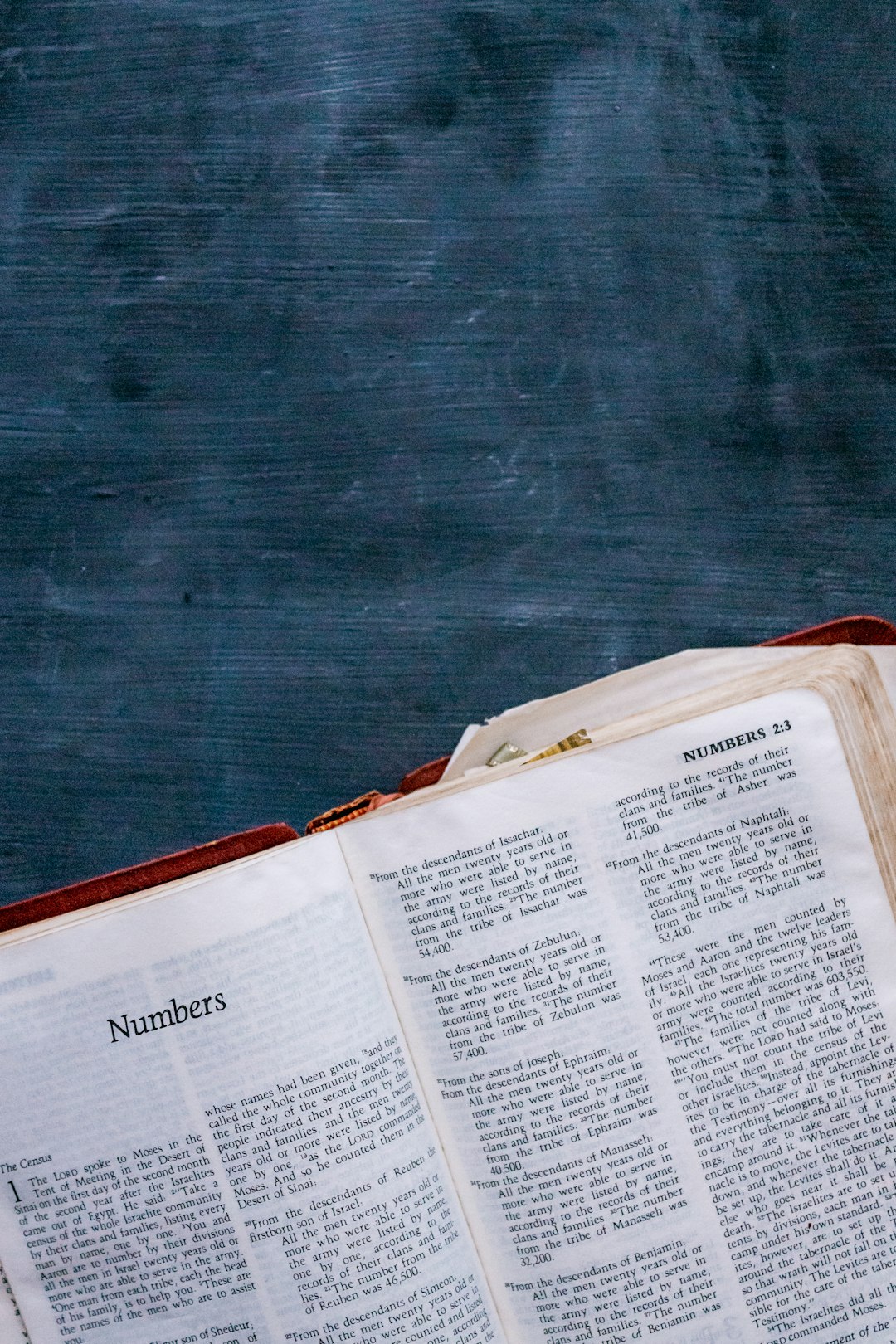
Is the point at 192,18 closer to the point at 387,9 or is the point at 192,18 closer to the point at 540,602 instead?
the point at 387,9

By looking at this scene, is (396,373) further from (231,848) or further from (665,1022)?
(665,1022)

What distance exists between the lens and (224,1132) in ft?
1.95

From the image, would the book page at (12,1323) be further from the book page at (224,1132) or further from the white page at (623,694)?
the white page at (623,694)

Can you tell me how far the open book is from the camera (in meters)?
0.59

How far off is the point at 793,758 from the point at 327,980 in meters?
0.29

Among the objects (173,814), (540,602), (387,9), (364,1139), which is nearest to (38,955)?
(173,814)

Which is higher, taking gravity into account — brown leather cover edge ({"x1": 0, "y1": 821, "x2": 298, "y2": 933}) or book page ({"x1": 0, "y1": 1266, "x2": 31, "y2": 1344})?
brown leather cover edge ({"x1": 0, "y1": 821, "x2": 298, "y2": 933})

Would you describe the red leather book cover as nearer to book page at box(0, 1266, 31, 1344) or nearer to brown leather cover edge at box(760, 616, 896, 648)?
brown leather cover edge at box(760, 616, 896, 648)

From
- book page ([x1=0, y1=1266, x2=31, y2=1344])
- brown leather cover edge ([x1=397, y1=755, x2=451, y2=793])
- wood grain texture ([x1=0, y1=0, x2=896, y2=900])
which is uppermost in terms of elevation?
wood grain texture ([x1=0, y1=0, x2=896, y2=900])

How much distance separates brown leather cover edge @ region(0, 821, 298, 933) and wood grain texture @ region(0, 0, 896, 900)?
2cm

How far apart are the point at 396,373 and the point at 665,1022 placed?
0.42m

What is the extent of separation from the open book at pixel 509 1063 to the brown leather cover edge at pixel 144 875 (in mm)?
33

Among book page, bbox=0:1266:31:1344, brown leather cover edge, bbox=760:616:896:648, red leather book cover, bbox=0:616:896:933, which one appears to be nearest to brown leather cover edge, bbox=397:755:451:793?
red leather book cover, bbox=0:616:896:933

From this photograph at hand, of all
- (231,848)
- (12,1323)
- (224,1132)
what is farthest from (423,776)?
(12,1323)
